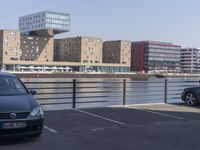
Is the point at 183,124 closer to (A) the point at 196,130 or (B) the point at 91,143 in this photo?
(A) the point at 196,130

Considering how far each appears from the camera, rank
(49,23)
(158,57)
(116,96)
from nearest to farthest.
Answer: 1. (116,96)
2. (158,57)
3. (49,23)

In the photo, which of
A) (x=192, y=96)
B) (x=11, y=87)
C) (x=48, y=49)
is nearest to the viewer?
(x=11, y=87)

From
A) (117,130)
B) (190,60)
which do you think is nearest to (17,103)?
(117,130)

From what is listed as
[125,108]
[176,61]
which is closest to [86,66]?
[176,61]

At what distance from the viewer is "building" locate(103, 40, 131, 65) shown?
160875 millimetres

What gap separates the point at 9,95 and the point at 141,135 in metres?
3.09

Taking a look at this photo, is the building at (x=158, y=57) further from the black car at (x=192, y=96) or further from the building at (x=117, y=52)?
the black car at (x=192, y=96)

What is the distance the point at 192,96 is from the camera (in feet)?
52.7

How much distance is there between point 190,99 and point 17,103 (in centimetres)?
993

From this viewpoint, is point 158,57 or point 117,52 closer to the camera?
Result: point 158,57

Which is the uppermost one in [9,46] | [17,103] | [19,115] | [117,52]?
[9,46]

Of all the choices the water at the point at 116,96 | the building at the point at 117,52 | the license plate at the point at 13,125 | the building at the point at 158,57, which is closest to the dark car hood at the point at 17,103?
the license plate at the point at 13,125

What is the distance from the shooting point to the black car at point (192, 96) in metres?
15.8

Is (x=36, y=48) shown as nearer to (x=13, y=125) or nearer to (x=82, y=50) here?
(x=82, y=50)
